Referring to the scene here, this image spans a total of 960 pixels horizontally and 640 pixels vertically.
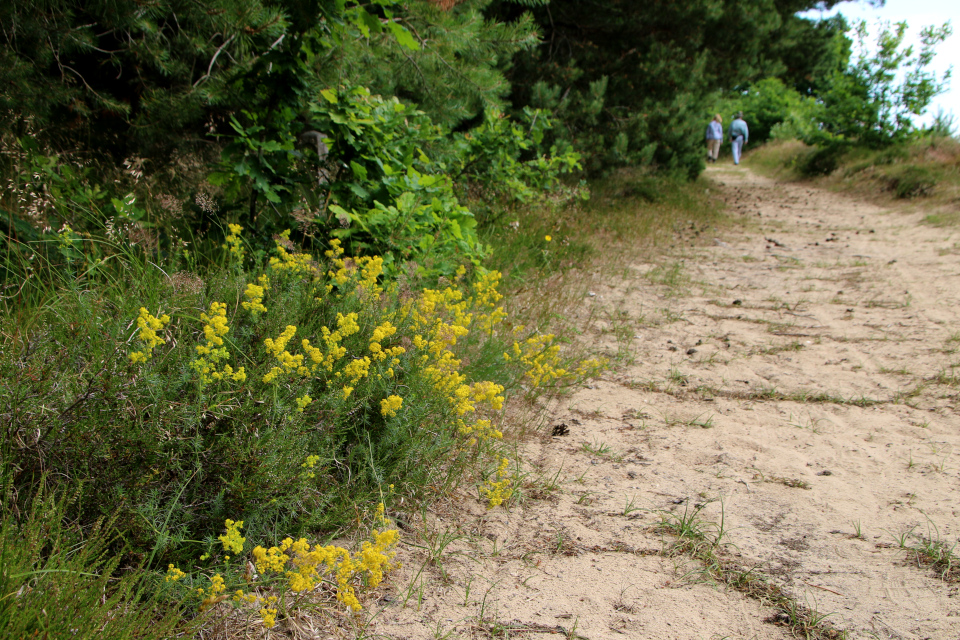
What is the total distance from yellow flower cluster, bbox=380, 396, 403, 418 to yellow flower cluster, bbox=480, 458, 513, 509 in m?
0.47

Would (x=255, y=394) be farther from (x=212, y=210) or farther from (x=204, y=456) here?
(x=212, y=210)

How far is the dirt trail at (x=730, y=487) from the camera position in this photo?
202cm

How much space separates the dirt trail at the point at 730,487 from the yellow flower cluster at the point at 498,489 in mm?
73

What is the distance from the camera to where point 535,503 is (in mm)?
2588

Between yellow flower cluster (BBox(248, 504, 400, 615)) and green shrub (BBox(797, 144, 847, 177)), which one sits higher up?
green shrub (BBox(797, 144, 847, 177))

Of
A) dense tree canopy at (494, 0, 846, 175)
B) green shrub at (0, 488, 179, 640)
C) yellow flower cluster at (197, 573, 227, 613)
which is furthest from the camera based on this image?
dense tree canopy at (494, 0, 846, 175)

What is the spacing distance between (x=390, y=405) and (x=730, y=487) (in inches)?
58.4

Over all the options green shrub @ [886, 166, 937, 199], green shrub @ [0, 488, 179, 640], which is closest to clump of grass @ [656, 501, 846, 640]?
green shrub @ [0, 488, 179, 640]

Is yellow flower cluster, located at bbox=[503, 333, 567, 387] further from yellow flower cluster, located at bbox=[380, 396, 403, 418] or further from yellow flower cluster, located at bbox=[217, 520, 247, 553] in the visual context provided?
yellow flower cluster, located at bbox=[217, 520, 247, 553]

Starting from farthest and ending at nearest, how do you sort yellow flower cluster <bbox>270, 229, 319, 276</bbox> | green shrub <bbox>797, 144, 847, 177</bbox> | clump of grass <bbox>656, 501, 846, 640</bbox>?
green shrub <bbox>797, 144, 847, 177</bbox>
yellow flower cluster <bbox>270, 229, 319, 276</bbox>
clump of grass <bbox>656, 501, 846, 640</bbox>

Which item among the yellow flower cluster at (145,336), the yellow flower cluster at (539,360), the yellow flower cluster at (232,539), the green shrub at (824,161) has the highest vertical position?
the green shrub at (824,161)

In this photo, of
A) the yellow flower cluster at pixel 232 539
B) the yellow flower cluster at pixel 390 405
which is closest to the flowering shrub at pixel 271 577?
the yellow flower cluster at pixel 232 539

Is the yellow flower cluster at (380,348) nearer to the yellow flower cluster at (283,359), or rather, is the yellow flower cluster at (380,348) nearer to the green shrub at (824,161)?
the yellow flower cluster at (283,359)

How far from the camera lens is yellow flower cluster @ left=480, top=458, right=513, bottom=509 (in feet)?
7.98
